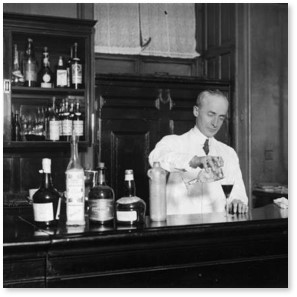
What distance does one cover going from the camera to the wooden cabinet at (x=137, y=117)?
3.69m

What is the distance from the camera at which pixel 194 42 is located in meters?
4.46

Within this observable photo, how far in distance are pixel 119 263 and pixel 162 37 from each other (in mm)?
3027

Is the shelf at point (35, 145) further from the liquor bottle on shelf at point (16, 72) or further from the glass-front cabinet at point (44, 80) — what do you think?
the liquor bottle on shelf at point (16, 72)

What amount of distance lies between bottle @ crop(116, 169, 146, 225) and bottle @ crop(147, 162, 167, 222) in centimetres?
9

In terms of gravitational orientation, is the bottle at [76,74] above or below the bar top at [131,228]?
above

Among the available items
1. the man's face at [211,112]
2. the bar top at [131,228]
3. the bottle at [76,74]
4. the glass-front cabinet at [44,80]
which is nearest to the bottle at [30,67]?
the glass-front cabinet at [44,80]

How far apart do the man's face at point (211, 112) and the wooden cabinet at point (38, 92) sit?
104cm

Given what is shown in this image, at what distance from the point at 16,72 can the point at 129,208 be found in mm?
1978

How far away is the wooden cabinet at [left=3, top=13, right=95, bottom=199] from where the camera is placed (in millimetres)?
3299

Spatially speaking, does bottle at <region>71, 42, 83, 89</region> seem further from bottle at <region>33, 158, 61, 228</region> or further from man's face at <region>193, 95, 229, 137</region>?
bottle at <region>33, 158, 61, 228</region>

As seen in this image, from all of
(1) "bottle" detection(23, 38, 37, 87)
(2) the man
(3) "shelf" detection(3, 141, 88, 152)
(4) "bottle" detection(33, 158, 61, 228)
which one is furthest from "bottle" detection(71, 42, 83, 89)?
(4) "bottle" detection(33, 158, 61, 228)

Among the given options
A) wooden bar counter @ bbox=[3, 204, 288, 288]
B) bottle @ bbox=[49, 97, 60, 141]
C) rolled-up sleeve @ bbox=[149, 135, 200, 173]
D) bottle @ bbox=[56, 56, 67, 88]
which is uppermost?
bottle @ bbox=[56, 56, 67, 88]
